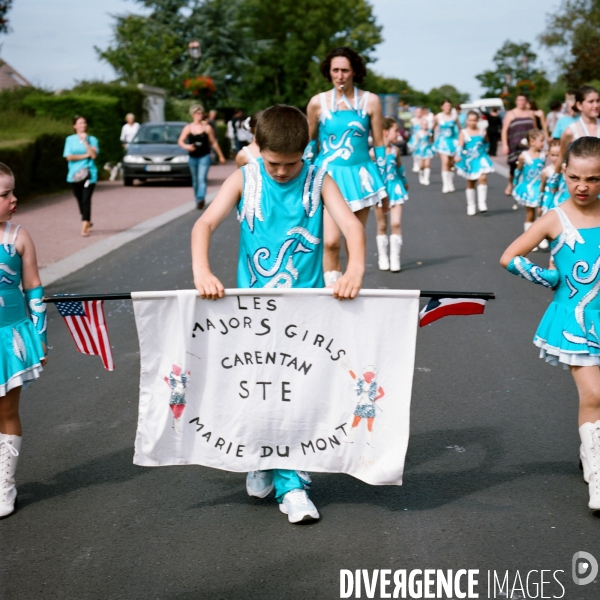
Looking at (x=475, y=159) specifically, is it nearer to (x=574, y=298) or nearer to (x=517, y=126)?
(x=517, y=126)

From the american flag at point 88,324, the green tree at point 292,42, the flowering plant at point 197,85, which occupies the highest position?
the green tree at point 292,42

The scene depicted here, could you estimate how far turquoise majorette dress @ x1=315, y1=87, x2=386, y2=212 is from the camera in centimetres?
805

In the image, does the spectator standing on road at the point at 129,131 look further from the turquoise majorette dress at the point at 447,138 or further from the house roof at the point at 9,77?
the house roof at the point at 9,77

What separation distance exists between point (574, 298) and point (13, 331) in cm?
255

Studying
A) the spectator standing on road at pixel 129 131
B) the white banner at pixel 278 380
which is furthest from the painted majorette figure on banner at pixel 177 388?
the spectator standing on road at pixel 129 131

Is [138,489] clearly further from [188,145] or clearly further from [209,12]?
[209,12]

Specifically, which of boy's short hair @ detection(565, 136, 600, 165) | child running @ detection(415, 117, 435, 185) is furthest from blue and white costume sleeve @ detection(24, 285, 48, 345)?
child running @ detection(415, 117, 435, 185)

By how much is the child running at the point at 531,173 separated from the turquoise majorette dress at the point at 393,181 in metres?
2.35

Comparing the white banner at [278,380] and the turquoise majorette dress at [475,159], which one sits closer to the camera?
the white banner at [278,380]

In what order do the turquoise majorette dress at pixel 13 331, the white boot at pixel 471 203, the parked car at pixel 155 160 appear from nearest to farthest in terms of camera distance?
the turquoise majorette dress at pixel 13 331 < the white boot at pixel 471 203 < the parked car at pixel 155 160

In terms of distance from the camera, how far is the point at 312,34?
7106 centimetres

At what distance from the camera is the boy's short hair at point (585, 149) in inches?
169

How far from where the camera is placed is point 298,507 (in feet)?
13.5

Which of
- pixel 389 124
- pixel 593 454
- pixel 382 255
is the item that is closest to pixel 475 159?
pixel 389 124
